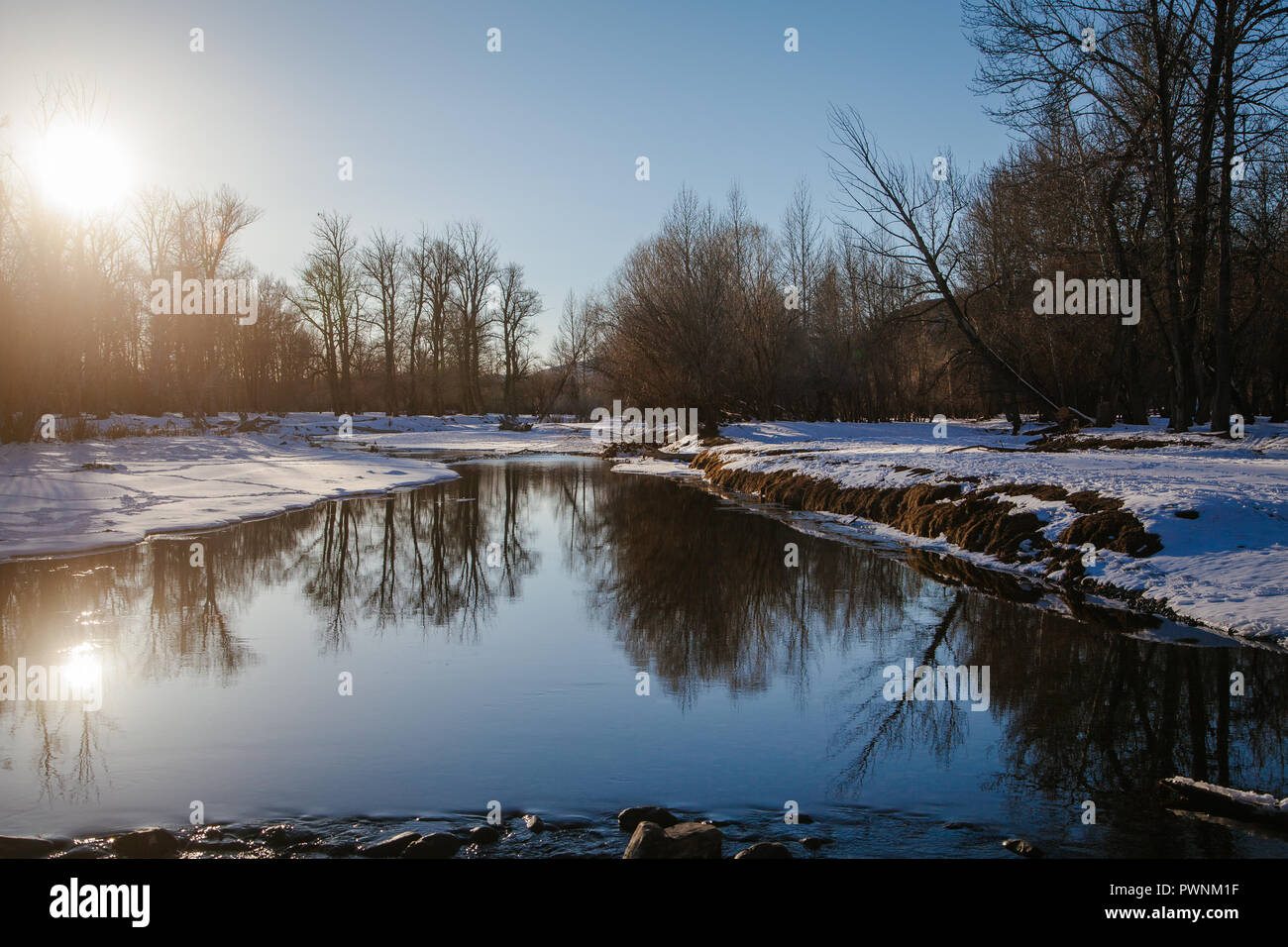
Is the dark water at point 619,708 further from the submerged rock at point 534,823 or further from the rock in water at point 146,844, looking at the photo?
the rock in water at point 146,844

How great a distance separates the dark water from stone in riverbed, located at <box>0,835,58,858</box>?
18 cm

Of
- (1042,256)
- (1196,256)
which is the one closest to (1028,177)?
(1196,256)

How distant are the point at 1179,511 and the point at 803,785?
7.37 m

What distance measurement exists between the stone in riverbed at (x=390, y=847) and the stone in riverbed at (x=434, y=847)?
38mm

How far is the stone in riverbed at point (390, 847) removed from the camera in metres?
3.84

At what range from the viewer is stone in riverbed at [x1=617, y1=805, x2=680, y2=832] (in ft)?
13.5

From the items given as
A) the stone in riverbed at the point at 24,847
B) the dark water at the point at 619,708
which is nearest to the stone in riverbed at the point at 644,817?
the dark water at the point at 619,708

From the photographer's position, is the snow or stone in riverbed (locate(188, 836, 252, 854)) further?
the snow

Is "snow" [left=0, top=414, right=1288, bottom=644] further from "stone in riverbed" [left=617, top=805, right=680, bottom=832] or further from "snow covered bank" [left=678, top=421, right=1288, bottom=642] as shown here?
"stone in riverbed" [left=617, top=805, right=680, bottom=832]

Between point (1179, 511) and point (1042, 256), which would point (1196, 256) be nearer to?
point (1042, 256)

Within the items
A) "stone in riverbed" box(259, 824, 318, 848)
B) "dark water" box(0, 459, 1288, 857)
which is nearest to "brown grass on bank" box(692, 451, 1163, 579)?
"dark water" box(0, 459, 1288, 857)

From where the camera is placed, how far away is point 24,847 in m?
3.84
